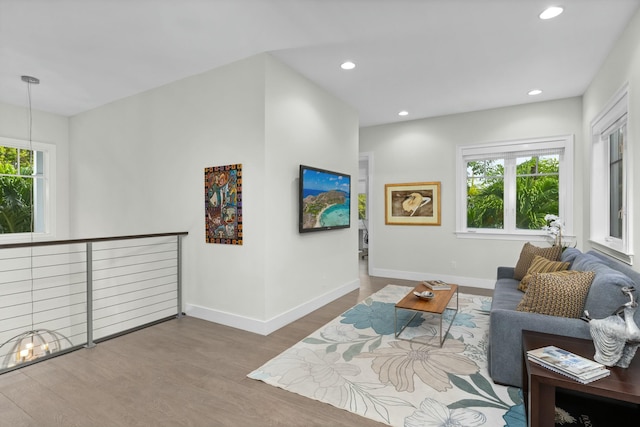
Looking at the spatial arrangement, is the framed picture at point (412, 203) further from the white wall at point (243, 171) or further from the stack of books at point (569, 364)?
the stack of books at point (569, 364)

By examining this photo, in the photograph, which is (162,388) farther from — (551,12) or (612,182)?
(612,182)

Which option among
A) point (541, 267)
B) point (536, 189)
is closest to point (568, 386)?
point (541, 267)

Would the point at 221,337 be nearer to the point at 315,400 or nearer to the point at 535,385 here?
the point at 315,400

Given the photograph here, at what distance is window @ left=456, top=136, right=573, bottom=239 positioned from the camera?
4.72 meters

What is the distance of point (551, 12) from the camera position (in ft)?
8.57

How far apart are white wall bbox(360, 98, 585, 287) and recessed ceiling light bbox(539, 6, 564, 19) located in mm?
2486

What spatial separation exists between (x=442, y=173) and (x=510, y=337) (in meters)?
3.65

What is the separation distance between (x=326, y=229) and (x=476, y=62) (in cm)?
256

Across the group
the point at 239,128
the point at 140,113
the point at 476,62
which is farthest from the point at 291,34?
the point at 140,113

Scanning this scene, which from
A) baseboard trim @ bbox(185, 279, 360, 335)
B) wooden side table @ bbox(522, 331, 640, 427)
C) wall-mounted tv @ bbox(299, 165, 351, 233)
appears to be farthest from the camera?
wall-mounted tv @ bbox(299, 165, 351, 233)

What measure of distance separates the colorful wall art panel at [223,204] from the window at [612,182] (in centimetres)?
360

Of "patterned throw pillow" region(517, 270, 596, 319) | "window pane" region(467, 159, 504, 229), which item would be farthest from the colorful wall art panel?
"window pane" region(467, 159, 504, 229)

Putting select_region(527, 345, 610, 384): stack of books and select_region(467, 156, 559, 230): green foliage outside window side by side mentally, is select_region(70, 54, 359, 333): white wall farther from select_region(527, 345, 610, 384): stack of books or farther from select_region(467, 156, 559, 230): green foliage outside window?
select_region(527, 345, 610, 384): stack of books

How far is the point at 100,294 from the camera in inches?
188
